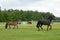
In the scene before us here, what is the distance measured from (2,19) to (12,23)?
66.7 m

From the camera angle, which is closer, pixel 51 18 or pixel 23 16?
pixel 51 18

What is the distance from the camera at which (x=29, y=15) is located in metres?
131

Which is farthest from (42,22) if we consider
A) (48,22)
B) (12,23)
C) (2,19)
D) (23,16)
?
(23,16)

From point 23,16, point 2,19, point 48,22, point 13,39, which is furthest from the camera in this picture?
point 23,16

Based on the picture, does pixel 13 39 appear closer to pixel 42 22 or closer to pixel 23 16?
pixel 42 22

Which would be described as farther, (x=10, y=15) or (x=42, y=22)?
(x=10, y=15)

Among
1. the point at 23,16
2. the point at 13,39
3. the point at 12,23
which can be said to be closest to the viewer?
the point at 13,39

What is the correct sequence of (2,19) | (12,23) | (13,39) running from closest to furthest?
(13,39) < (12,23) < (2,19)

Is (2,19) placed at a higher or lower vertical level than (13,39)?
lower

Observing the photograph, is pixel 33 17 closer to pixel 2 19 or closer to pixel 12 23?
pixel 2 19

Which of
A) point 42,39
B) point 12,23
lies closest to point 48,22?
point 12,23

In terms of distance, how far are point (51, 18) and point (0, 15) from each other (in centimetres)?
Answer: 7526

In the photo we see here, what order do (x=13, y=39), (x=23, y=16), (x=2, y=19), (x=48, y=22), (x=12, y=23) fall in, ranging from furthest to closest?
(x=23, y=16)
(x=2, y=19)
(x=12, y=23)
(x=48, y=22)
(x=13, y=39)

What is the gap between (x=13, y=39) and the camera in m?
18.6
